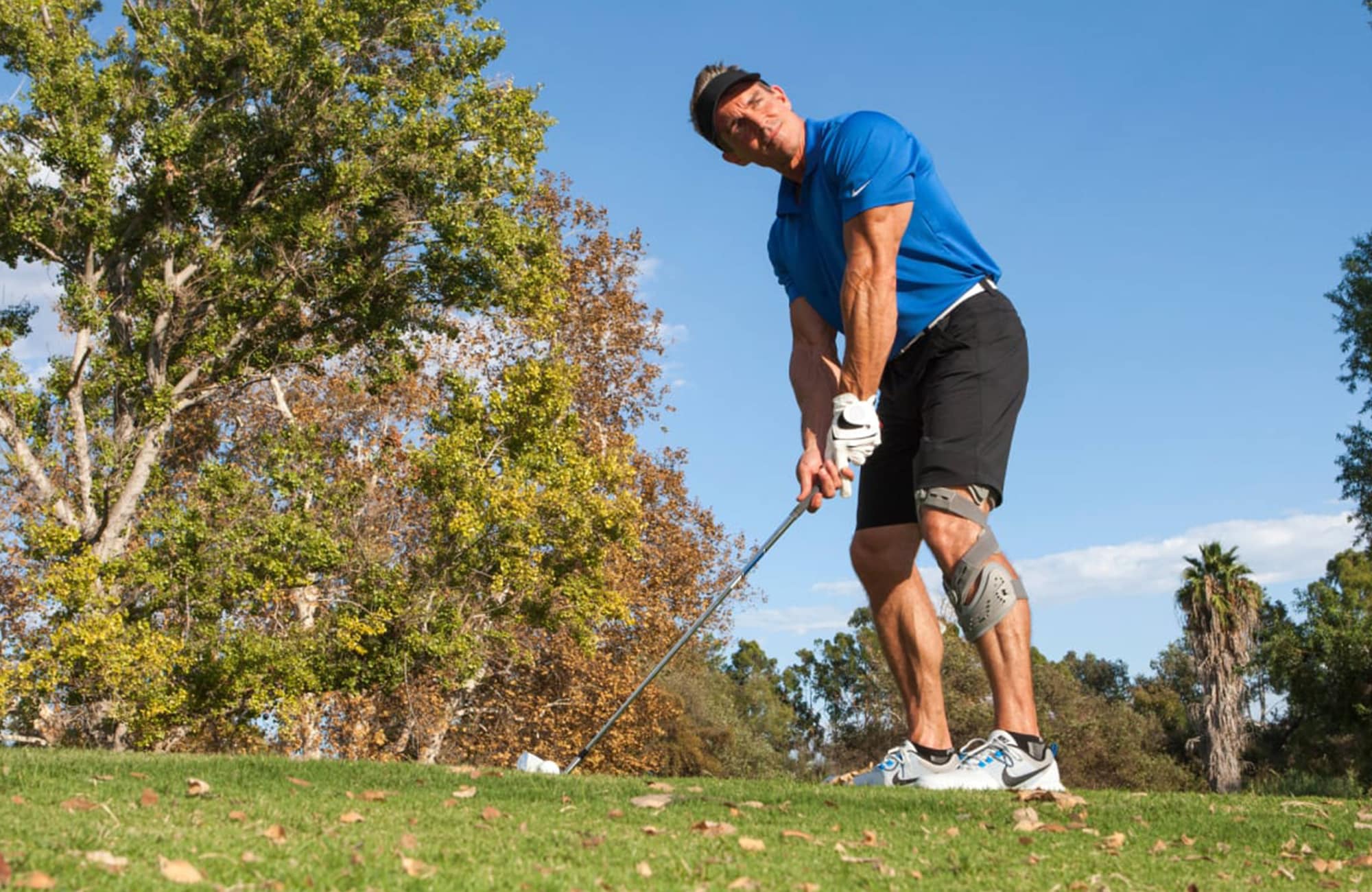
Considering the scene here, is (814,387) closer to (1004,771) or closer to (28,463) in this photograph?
(1004,771)

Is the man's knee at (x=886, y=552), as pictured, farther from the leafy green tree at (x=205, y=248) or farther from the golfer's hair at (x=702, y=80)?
the leafy green tree at (x=205, y=248)

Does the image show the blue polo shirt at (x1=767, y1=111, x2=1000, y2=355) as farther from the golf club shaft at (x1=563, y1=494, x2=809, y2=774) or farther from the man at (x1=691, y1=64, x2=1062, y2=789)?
the golf club shaft at (x1=563, y1=494, x2=809, y2=774)

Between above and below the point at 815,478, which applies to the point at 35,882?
below

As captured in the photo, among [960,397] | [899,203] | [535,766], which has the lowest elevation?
[535,766]

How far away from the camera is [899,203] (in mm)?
4895

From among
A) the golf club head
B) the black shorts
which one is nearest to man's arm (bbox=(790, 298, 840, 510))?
the black shorts

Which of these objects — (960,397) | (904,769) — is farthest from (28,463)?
(960,397)

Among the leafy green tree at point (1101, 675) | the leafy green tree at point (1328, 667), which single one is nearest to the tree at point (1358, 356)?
the leafy green tree at point (1328, 667)

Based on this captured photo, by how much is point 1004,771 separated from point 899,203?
229cm

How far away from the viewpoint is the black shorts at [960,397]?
4.81 m

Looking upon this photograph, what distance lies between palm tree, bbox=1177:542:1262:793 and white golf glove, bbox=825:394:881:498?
32.5 m

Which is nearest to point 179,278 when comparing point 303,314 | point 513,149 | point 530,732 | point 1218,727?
point 303,314

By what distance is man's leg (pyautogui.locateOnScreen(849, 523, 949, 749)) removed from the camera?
17.3 ft

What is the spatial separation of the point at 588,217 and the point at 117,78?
11.2 metres
